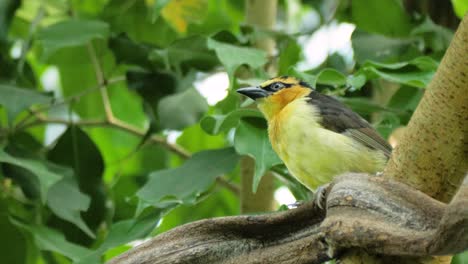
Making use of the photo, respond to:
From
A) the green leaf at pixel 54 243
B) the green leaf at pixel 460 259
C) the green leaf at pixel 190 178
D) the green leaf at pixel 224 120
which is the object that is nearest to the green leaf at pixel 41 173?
the green leaf at pixel 54 243

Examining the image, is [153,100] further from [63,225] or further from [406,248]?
[406,248]

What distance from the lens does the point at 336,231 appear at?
1.75m

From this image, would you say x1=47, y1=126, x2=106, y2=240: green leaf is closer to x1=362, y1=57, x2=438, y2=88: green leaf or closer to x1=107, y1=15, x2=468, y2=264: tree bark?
x1=362, y1=57, x2=438, y2=88: green leaf

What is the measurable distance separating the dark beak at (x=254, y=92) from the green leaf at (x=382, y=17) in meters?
0.55

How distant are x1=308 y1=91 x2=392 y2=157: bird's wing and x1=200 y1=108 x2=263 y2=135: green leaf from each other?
1.04 ft

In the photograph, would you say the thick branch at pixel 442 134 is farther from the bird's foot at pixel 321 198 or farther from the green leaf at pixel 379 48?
the green leaf at pixel 379 48

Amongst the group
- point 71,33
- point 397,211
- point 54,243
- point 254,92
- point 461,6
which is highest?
point 397,211

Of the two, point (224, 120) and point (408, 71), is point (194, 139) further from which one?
point (408, 71)

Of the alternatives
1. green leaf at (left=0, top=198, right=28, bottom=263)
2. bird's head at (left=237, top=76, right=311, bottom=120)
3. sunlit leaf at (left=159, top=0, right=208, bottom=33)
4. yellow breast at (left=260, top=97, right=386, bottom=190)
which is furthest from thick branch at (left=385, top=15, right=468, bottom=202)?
sunlit leaf at (left=159, top=0, right=208, bottom=33)

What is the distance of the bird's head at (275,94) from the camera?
3449 millimetres

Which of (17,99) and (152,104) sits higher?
(17,99)

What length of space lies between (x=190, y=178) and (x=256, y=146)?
321 mm

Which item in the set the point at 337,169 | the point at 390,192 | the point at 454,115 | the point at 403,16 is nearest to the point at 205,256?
the point at 390,192

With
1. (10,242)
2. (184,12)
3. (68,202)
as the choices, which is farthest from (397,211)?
(184,12)
